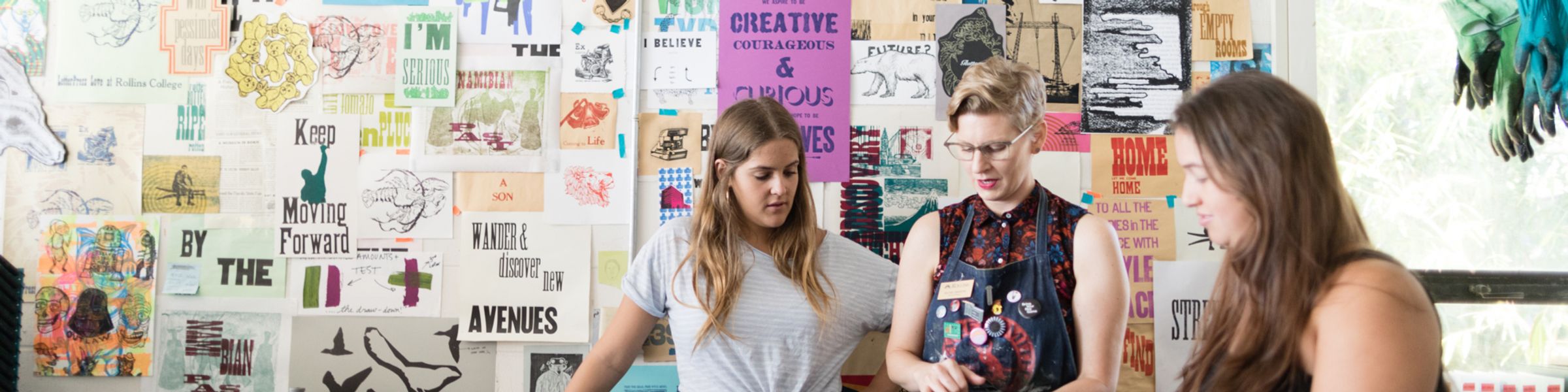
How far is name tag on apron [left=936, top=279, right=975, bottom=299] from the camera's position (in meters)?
1.67

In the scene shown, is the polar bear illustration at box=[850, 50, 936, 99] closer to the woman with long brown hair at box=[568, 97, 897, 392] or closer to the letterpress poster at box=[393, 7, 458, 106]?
the woman with long brown hair at box=[568, 97, 897, 392]

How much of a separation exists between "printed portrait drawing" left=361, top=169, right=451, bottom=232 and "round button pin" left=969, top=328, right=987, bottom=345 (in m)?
1.23

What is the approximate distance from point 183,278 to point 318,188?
14.9 inches

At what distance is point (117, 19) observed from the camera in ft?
7.22

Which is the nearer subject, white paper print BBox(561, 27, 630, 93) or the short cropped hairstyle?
the short cropped hairstyle

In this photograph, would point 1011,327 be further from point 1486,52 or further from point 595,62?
point 1486,52

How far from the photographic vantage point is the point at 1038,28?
2168mm

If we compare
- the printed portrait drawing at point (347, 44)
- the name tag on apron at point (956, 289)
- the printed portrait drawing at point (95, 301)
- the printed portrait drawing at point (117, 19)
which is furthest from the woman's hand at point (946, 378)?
the printed portrait drawing at point (117, 19)

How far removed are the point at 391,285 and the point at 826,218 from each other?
100 centimetres

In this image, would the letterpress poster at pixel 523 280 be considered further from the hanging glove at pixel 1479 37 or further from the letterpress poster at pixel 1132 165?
the hanging glove at pixel 1479 37

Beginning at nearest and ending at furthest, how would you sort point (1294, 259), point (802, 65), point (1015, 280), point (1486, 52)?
point (1294, 259)
point (1015, 280)
point (802, 65)
point (1486, 52)

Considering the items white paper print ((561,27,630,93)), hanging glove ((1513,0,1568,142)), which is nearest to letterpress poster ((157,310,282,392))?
white paper print ((561,27,630,93))

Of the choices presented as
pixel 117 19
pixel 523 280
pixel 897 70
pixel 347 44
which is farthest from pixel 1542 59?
pixel 117 19

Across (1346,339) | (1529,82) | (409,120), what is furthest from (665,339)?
(1529,82)
